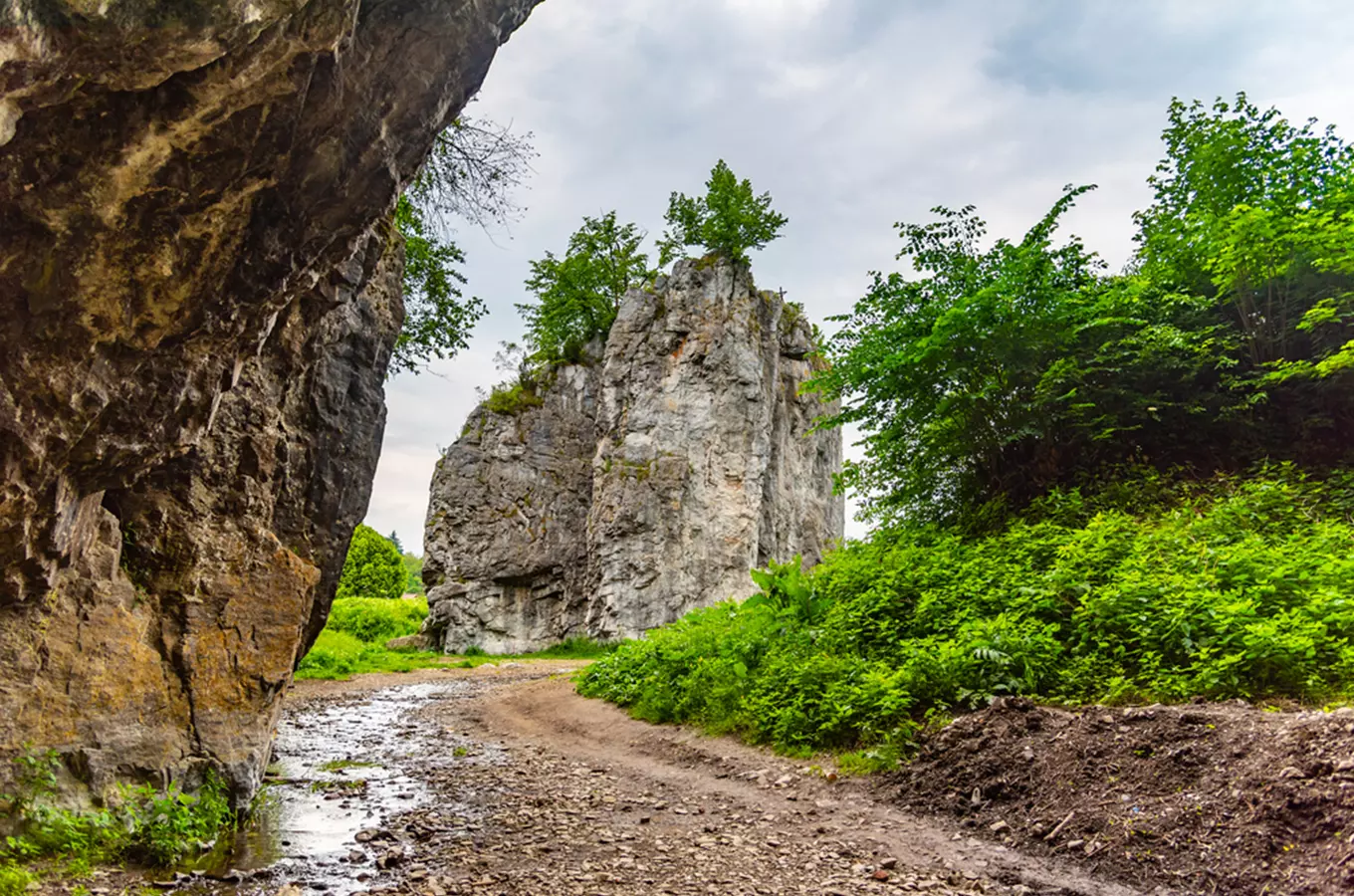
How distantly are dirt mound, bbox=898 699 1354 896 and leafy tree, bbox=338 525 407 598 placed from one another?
4101cm

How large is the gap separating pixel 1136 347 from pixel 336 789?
14522 mm

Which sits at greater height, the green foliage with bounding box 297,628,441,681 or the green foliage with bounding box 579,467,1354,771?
the green foliage with bounding box 579,467,1354,771

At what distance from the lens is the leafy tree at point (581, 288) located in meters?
35.1

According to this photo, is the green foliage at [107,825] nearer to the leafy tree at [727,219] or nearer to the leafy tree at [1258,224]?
the leafy tree at [1258,224]

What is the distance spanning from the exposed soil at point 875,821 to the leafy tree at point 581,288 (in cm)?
2880

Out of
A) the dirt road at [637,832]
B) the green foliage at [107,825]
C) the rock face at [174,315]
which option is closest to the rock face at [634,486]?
the dirt road at [637,832]

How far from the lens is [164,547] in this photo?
5.64 m

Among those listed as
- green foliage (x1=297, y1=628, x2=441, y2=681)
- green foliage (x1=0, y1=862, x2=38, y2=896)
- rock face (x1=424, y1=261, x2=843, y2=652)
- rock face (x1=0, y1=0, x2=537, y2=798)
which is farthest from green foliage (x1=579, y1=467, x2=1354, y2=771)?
rock face (x1=424, y1=261, x2=843, y2=652)

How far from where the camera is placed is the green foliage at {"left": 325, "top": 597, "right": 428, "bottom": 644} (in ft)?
105

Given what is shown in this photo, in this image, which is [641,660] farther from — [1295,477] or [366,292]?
[1295,477]

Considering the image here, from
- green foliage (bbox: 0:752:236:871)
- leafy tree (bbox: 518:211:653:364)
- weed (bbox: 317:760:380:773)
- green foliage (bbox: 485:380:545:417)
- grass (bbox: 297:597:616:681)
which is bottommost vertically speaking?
grass (bbox: 297:597:616:681)

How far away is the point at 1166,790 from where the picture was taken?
480 centimetres

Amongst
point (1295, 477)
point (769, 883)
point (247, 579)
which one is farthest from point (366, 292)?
point (1295, 477)

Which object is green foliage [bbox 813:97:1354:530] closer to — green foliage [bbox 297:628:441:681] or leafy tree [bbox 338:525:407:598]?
green foliage [bbox 297:628:441:681]
